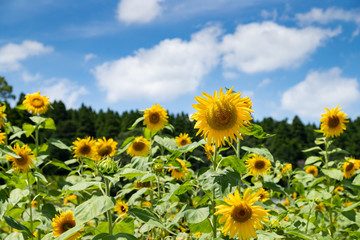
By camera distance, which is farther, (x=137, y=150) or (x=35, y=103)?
(x=137, y=150)

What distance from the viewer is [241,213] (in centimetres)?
233

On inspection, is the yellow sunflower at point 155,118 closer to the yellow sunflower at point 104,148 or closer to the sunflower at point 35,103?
the yellow sunflower at point 104,148

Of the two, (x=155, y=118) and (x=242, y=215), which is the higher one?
(x=155, y=118)

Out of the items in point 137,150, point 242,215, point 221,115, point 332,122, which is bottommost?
point 242,215

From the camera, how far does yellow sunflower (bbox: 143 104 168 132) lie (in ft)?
13.8

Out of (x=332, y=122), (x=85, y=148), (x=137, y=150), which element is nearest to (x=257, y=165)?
(x=332, y=122)

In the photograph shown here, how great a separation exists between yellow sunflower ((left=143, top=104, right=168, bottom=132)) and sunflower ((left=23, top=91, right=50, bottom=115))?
169cm

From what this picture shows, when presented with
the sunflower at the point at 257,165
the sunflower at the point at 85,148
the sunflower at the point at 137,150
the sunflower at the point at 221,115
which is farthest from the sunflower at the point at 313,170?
the sunflower at the point at 221,115

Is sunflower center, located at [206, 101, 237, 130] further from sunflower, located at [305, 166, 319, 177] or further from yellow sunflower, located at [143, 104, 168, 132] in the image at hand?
sunflower, located at [305, 166, 319, 177]

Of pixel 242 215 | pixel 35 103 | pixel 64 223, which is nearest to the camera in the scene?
pixel 242 215

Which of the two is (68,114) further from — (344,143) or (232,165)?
(232,165)

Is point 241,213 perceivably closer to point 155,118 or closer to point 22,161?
point 155,118

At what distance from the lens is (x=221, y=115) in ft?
7.95

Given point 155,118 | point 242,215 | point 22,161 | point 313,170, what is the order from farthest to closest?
point 313,170
point 155,118
point 22,161
point 242,215
